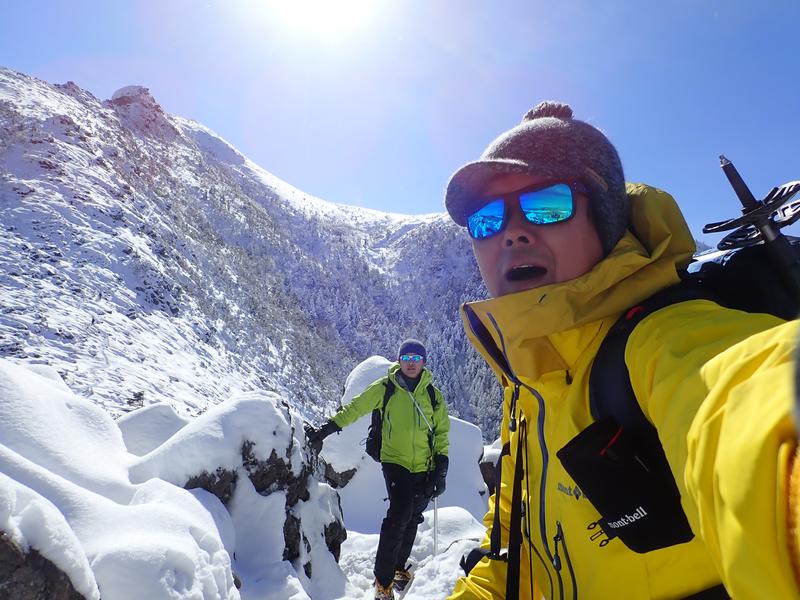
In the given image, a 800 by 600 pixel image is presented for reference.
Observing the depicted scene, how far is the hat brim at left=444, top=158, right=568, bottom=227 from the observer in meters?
1.60

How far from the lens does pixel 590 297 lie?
1.23 metres

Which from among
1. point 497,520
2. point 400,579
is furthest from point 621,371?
point 400,579

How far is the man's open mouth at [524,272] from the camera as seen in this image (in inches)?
59.6

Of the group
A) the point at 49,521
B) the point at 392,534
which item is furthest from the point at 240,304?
the point at 49,521

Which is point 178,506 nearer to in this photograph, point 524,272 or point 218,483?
point 218,483

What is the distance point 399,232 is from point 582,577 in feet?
184

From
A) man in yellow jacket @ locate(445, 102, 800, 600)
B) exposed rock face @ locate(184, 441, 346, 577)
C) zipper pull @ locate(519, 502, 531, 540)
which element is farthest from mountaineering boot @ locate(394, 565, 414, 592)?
zipper pull @ locate(519, 502, 531, 540)

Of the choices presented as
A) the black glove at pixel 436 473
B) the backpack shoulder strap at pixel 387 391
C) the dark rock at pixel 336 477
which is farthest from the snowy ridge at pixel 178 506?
the dark rock at pixel 336 477

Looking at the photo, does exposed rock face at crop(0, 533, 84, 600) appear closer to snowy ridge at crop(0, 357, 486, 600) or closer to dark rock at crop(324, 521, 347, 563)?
snowy ridge at crop(0, 357, 486, 600)

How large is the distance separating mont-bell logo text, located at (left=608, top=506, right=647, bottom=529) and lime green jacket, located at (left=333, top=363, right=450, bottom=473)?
4.29 metres

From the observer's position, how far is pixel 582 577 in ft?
4.14

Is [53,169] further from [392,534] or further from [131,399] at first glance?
[392,534]

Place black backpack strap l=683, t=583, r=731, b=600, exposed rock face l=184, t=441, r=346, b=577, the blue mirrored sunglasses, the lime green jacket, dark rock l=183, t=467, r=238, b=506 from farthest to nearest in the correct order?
1. the blue mirrored sunglasses
2. the lime green jacket
3. exposed rock face l=184, t=441, r=346, b=577
4. dark rock l=183, t=467, r=238, b=506
5. black backpack strap l=683, t=583, r=731, b=600

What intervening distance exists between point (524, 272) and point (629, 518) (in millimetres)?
830
